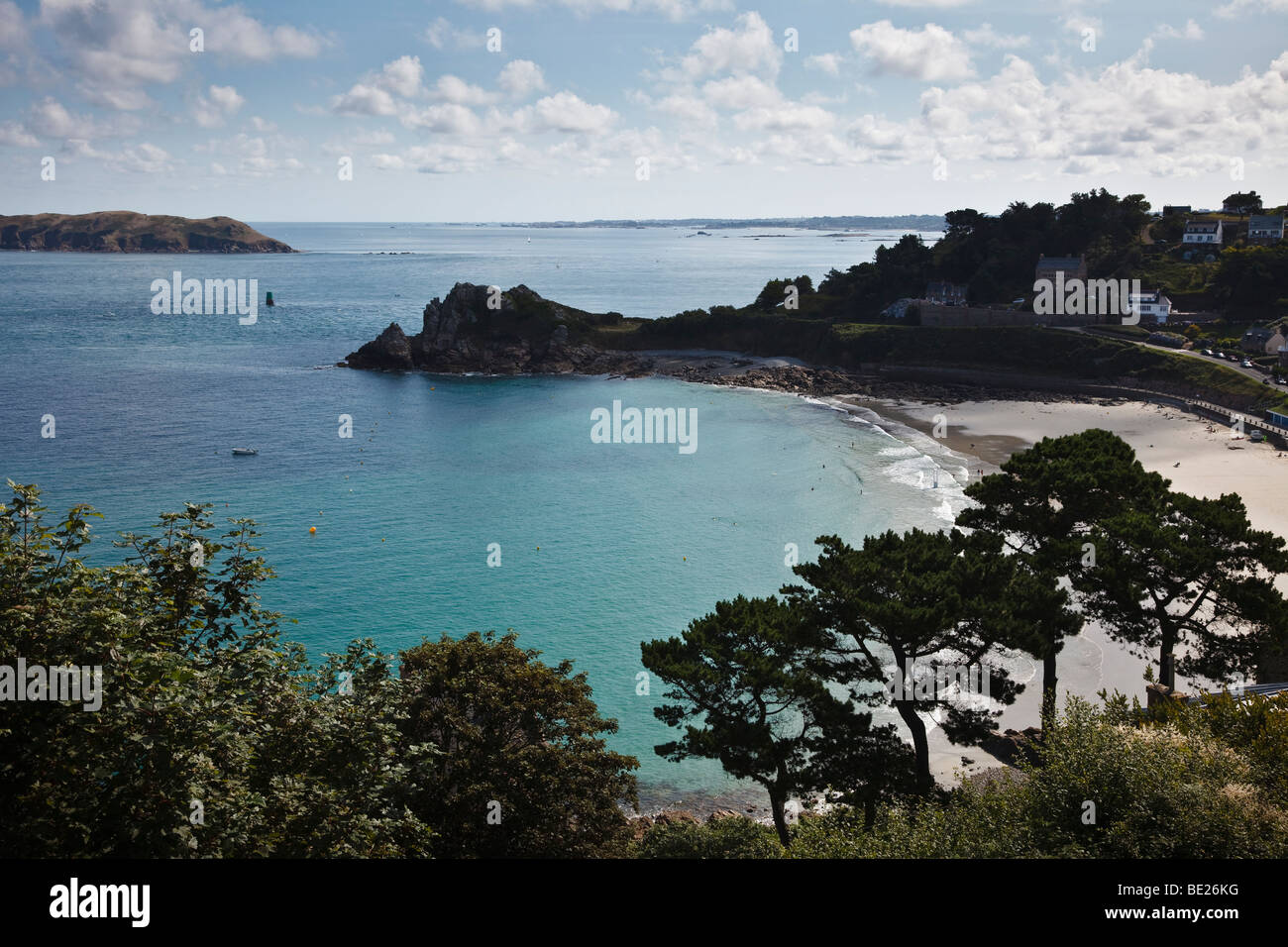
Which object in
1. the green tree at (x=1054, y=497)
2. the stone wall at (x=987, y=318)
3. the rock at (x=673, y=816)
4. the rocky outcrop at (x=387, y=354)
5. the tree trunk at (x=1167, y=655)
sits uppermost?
the stone wall at (x=987, y=318)

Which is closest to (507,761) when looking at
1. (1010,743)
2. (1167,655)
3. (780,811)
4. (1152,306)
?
(780,811)

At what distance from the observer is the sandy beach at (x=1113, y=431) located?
32.0 m

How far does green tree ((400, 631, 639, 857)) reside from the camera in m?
17.9

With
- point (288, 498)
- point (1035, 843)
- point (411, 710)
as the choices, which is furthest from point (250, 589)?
point (288, 498)

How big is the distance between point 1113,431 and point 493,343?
230 feet

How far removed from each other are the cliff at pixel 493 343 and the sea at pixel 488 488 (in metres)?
3.85

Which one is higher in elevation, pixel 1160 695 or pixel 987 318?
pixel 987 318

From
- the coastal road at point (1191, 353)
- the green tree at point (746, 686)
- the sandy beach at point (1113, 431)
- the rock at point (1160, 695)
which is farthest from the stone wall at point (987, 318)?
the green tree at point (746, 686)

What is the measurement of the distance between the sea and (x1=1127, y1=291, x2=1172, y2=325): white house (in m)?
39.1

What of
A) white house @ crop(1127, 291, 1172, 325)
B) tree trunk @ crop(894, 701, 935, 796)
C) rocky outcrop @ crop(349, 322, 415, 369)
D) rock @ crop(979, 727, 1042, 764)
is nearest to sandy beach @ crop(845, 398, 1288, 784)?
rock @ crop(979, 727, 1042, 764)

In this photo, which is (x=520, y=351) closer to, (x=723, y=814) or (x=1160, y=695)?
(x=723, y=814)

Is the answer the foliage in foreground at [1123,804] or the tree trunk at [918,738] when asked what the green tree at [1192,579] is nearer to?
the foliage in foreground at [1123,804]

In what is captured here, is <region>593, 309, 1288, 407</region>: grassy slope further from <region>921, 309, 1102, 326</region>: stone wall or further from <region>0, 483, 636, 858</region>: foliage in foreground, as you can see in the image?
<region>0, 483, 636, 858</region>: foliage in foreground

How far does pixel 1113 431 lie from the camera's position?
70.0m
